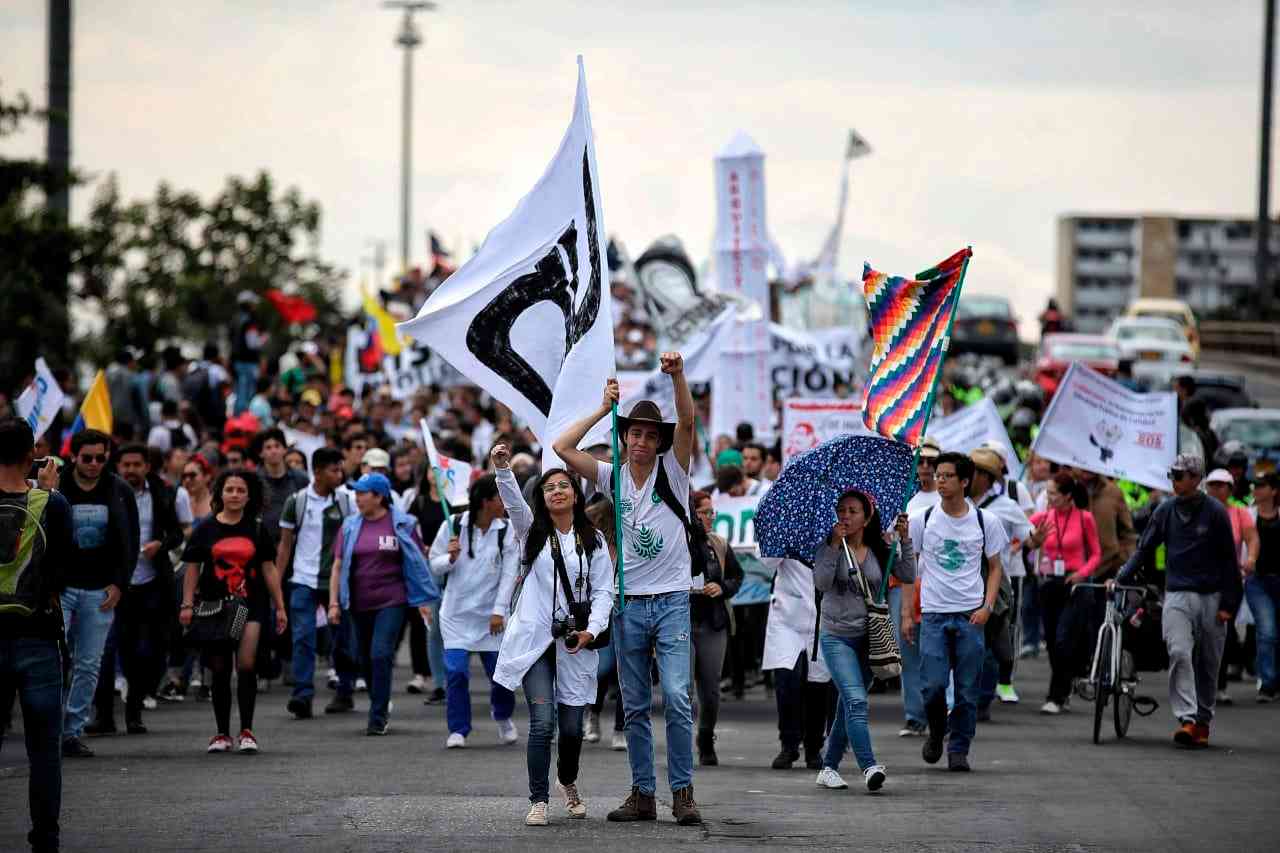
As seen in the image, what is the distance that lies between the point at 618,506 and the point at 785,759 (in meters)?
3.37

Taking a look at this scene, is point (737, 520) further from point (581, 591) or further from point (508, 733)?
point (581, 591)

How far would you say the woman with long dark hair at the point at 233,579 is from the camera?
42.4ft

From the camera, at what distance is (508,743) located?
45.2 feet

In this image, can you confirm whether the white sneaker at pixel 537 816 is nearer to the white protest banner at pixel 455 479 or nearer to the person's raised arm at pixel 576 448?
the person's raised arm at pixel 576 448

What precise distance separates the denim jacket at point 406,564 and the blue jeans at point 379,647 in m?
0.15

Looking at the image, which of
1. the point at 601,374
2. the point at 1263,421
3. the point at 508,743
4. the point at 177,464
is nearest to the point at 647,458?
the point at 601,374

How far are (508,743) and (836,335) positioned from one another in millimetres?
17364

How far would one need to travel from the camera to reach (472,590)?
14133 millimetres

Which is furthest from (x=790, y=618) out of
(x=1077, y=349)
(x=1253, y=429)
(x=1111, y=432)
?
(x=1077, y=349)

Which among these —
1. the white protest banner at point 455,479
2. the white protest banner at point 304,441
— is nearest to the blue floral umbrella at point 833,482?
the white protest banner at point 455,479

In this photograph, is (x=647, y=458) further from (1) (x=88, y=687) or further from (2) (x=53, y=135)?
(2) (x=53, y=135)

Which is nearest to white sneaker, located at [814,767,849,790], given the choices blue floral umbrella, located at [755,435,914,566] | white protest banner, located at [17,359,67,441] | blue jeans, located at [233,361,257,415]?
blue floral umbrella, located at [755,435,914,566]

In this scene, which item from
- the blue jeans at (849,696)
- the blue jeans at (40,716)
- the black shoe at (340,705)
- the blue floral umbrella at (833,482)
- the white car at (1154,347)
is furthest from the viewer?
the white car at (1154,347)

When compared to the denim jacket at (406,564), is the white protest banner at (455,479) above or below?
above
